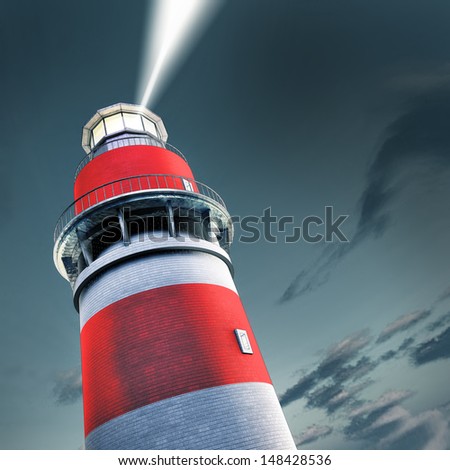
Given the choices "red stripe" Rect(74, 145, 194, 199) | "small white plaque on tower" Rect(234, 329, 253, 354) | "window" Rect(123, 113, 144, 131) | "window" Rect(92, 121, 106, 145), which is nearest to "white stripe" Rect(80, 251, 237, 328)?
"small white plaque on tower" Rect(234, 329, 253, 354)

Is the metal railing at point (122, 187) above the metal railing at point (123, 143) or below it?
below

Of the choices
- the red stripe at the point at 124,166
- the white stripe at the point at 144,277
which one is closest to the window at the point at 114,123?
the red stripe at the point at 124,166

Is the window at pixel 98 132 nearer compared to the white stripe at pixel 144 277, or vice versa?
the white stripe at pixel 144 277

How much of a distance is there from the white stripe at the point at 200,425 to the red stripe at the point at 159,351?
253 mm

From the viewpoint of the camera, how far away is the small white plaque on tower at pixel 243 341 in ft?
39.6

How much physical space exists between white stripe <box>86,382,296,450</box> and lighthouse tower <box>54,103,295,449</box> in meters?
0.03

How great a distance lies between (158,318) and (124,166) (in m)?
6.83

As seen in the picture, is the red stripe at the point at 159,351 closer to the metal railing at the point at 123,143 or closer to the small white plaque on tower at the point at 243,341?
the small white plaque on tower at the point at 243,341

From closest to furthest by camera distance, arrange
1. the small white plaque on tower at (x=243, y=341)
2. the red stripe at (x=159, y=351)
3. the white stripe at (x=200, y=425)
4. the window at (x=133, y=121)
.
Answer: the white stripe at (x=200, y=425) < the red stripe at (x=159, y=351) < the small white plaque on tower at (x=243, y=341) < the window at (x=133, y=121)

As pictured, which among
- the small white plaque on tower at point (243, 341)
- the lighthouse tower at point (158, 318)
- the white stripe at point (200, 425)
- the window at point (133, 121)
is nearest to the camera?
the white stripe at point (200, 425)

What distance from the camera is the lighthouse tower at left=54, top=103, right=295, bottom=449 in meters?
10.4

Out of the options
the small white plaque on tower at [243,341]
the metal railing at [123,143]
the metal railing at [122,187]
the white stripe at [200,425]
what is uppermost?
the metal railing at [123,143]

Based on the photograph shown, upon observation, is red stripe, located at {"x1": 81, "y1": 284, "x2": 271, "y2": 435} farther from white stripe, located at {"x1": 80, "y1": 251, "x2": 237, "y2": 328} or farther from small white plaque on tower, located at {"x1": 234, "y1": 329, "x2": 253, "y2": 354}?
white stripe, located at {"x1": 80, "y1": 251, "x2": 237, "y2": 328}
